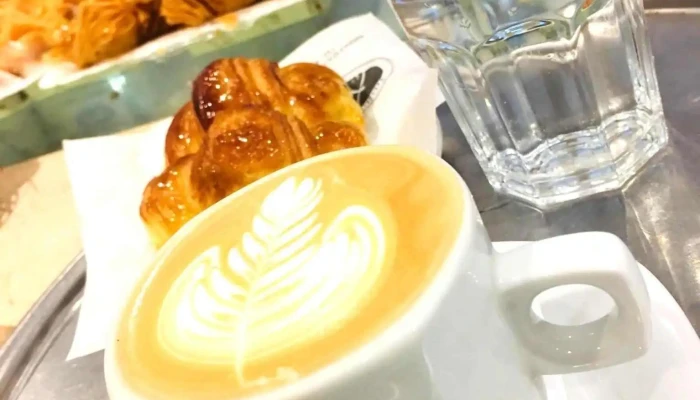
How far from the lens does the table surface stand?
Result: 43 cm

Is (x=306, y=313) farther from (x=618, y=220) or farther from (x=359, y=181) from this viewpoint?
(x=618, y=220)

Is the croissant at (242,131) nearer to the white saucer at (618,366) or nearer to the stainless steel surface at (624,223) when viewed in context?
the stainless steel surface at (624,223)

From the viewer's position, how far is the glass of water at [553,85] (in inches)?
19.1

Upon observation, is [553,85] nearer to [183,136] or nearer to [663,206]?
[663,206]

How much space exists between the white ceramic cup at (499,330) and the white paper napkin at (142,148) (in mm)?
294

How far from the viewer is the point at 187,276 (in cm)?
32

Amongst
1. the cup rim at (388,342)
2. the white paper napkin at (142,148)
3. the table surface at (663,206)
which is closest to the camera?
the cup rim at (388,342)

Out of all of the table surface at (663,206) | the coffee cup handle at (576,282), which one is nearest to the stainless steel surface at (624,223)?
the table surface at (663,206)

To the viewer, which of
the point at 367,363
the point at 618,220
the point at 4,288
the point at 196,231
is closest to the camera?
the point at 367,363

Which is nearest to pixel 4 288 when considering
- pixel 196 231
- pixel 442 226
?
pixel 196 231

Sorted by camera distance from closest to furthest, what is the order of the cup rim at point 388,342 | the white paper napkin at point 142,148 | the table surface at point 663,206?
the cup rim at point 388,342, the table surface at point 663,206, the white paper napkin at point 142,148

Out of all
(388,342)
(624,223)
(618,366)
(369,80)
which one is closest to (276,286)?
(388,342)

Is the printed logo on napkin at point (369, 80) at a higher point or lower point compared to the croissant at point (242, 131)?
lower

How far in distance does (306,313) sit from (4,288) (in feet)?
1.76
